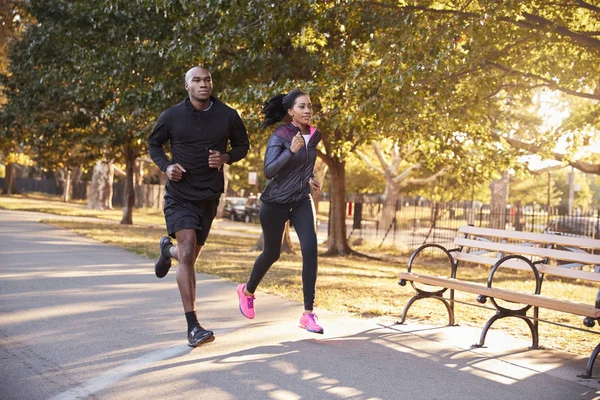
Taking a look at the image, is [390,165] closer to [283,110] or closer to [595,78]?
[595,78]

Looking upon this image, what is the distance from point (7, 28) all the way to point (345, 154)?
18014mm

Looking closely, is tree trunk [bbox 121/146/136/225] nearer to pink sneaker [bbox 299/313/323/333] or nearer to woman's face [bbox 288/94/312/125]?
woman's face [bbox 288/94/312/125]

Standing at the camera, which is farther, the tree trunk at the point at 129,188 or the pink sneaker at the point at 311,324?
the tree trunk at the point at 129,188

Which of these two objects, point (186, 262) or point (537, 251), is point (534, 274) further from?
point (186, 262)

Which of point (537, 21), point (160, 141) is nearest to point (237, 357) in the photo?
point (160, 141)

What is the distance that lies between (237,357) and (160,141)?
1.79 m

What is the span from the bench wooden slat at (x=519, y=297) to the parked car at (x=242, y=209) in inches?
1498

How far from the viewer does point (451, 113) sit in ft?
44.3

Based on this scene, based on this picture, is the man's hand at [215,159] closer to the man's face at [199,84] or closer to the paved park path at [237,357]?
the man's face at [199,84]

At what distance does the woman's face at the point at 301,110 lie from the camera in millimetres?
6660

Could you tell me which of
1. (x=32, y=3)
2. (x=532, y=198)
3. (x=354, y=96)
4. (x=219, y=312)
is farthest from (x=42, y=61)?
(x=532, y=198)

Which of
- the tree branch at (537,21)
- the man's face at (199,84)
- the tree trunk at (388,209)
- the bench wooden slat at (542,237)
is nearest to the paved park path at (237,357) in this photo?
the bench wooden slat at (542,237)

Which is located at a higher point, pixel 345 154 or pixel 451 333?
pixel 345 154

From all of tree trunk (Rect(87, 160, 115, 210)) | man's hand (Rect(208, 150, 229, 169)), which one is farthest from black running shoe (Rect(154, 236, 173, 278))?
tree trunk (Rect(87, 160, 115, 210))
